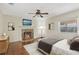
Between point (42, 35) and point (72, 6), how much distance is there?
27.7 inches

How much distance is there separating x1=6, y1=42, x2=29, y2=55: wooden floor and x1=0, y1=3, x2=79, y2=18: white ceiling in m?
0.52

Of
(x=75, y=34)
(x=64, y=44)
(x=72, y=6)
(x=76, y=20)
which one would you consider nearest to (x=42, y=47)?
(x=64, y=44)

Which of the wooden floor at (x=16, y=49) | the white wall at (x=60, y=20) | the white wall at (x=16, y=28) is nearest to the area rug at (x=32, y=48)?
the wooden floor at (x=16, y=49)

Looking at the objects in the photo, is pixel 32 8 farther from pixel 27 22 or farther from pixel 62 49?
pixel 62 49

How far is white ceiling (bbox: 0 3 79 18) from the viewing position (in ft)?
5.21

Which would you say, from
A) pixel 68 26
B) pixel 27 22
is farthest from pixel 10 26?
pixel 68 26

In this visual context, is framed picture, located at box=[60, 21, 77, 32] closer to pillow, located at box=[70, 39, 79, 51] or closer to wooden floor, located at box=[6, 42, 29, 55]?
pillow, located at box=[70, 39, 79, 51]

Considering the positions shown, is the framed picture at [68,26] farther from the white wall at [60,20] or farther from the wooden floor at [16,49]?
the wooden floor at [16,49]

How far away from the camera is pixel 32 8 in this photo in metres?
1.63

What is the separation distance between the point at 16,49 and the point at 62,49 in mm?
786

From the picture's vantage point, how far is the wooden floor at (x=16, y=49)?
1.64 meters

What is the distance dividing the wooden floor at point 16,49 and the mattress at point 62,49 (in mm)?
490

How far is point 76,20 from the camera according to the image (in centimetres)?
156

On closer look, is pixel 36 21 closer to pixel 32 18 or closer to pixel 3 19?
pixel 32 18
